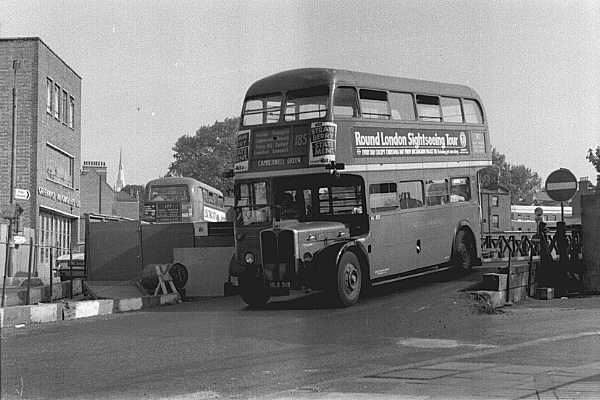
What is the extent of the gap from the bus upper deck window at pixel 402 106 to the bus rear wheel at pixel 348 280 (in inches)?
129

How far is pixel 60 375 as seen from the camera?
827cm

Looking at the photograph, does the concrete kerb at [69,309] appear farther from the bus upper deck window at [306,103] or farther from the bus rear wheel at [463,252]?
the bus rear wheel at [463,252]

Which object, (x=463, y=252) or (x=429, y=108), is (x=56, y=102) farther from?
(x=463, y=252)

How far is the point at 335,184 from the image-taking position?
15.2 metres

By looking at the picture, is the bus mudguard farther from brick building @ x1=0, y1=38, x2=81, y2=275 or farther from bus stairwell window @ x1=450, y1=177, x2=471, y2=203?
brick building @ x1=0, y1=38, x2=81, y2=275

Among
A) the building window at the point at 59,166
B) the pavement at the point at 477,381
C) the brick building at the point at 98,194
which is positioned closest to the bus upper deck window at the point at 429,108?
the pavement at the point at 477,381

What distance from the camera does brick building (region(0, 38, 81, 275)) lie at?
3341cm

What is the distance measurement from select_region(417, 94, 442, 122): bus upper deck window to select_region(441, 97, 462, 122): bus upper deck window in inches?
8.8

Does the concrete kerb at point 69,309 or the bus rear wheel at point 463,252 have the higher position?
the bus rear wheel at point 463,252

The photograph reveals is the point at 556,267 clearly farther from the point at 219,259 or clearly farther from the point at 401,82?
the point at 219,259

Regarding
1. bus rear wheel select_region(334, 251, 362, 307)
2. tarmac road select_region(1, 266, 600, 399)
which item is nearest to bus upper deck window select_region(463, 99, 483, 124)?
tarmac road select_region(1, 266, 600, 399)

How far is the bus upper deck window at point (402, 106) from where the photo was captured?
15.9 metres

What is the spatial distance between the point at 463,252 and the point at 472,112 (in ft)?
10.9

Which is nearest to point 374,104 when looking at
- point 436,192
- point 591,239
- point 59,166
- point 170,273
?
point 436,192
